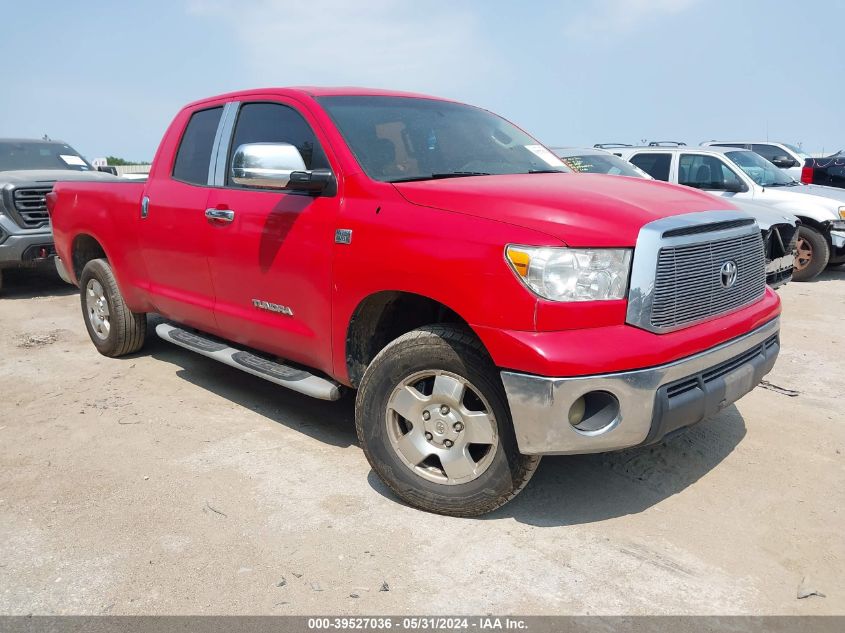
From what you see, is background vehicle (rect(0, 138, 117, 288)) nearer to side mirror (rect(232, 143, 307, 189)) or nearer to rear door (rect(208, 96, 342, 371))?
rear door (rect(208, 96, 342, 371))

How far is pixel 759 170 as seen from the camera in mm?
9797

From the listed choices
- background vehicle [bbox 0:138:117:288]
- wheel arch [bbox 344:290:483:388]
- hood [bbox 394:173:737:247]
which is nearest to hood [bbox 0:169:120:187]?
background vehicle [bbox 0:138:117:288]

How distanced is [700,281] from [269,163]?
6.56ft

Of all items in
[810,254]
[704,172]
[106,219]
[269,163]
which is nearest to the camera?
[269,163]

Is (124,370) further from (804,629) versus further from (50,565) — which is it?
(804,629)

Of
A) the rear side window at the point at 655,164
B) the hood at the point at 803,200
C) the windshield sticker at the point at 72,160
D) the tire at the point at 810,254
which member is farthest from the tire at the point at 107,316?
the tire at the point at 810,254

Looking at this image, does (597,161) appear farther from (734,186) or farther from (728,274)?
(728,274)

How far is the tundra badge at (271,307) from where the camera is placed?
379cm

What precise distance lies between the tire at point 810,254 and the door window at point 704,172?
41.8 inches

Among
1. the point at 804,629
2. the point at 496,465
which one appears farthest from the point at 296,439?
the point at 804,629

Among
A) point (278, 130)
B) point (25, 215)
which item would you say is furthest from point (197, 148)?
point (25, 215)

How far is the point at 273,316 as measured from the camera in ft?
12.8

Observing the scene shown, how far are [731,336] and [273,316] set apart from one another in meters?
2.27

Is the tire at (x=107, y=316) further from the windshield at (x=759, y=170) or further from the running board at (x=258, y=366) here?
the windshield at (x=759, y=170)
